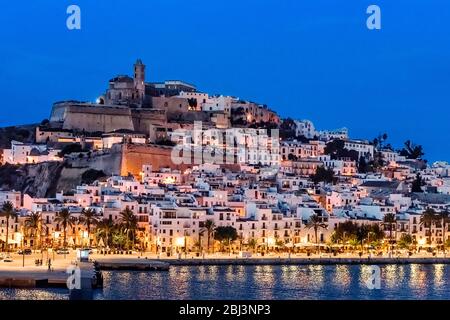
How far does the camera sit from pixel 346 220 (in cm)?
3562

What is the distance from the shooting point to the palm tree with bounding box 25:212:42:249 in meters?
31.9

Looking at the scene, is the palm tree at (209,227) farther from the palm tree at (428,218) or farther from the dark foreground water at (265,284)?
the palm tree at (428,218)

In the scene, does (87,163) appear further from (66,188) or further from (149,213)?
(149,213)

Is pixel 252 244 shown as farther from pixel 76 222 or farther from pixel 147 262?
pixel 147 262

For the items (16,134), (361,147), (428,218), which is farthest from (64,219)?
(361,147)

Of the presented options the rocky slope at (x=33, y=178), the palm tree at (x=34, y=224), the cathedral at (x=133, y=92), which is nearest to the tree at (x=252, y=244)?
the palm tree at (x=34, y=224)

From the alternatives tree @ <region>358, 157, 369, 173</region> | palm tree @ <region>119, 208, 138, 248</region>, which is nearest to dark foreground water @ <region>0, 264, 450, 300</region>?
palm tree @ <region>119, 208, 138, 248</region>

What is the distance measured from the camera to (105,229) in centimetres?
3189

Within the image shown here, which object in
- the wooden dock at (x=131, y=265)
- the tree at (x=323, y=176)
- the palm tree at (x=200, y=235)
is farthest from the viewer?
the tree at (x=323, y=176)

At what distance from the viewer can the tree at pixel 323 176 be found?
4584 cm

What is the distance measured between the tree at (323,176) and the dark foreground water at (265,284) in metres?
16.3

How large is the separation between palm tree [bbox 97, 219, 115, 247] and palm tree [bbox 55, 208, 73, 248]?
1.13 m

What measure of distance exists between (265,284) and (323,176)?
23.6 m

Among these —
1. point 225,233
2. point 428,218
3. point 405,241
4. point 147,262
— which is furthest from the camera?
point 428,218
